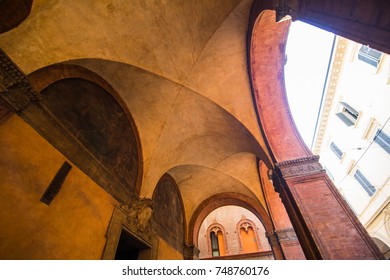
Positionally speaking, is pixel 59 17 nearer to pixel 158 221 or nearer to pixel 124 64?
pixel 124 64

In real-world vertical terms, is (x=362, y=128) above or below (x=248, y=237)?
above

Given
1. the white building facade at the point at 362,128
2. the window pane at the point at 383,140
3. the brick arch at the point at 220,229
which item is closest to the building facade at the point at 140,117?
the window pane at the point at 383,140

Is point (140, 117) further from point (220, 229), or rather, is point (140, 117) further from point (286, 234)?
point (220, 229)

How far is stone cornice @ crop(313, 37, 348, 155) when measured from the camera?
32.3ft

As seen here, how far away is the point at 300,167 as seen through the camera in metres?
4.18

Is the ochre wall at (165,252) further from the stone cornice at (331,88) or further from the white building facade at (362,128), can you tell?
the stone cornice at (331,88)

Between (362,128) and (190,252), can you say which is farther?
(362,128)

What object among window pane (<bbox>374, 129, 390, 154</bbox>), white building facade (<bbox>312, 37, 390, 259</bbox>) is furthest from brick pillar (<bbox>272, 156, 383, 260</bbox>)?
window pane (<bbox>374, 129, 390, 154</bbox>)

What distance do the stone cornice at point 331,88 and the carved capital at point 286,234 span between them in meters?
8.41

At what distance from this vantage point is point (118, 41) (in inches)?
163

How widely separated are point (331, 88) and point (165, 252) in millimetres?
11902

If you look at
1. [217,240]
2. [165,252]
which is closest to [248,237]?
[217,240]

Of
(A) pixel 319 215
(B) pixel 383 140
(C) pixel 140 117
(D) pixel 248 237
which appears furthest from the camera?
(D) pixel 248 237

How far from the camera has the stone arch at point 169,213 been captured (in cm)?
620
